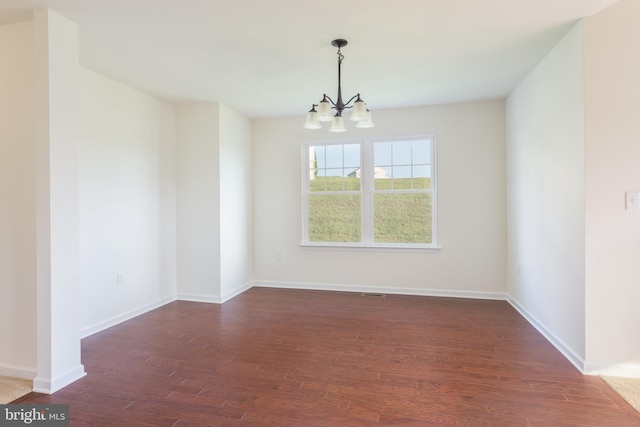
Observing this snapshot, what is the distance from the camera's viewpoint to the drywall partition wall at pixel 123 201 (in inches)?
130

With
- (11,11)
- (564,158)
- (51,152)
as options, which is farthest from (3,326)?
(564,158)

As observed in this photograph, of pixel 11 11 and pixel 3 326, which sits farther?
pixel 3 326

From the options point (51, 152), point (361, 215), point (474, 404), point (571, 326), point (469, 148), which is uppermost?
point (469, 148)

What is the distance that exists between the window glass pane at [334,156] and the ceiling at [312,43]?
107 cm

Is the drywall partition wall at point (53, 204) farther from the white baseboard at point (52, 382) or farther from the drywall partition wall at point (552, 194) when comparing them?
the drywall partition wall at point (552, 194)

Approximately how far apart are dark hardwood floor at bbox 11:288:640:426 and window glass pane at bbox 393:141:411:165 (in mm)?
2071

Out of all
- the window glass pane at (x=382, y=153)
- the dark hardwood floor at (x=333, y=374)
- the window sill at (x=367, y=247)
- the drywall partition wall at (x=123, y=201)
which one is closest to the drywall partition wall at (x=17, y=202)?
the dark hardwood floor at (x=333, y=374)

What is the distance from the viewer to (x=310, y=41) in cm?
276

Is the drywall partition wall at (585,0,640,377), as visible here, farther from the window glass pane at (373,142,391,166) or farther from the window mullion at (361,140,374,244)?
the window mullion at (361,140,374,244)

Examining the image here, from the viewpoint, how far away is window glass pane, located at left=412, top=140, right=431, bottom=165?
4.68 m

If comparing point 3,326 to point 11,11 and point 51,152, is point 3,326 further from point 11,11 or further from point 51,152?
point 11,11

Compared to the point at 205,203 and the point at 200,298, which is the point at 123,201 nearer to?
the point at 205,203

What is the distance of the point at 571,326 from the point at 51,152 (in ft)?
13.1

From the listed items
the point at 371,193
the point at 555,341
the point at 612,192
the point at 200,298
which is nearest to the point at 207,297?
the point at 200,298
